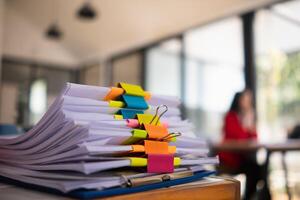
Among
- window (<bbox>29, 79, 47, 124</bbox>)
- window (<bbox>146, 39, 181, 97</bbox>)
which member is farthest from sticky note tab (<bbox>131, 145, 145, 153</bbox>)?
window (<bbox>29, 79, 47, 124</bbox>)

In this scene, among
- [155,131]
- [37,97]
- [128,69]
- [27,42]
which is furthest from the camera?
[37,97]

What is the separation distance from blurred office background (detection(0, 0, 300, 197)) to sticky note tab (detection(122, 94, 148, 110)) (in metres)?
2.21

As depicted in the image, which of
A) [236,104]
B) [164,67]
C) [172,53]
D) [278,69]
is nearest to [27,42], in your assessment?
[164,67]

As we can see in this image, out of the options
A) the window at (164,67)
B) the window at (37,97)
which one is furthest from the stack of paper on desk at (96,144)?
the window at (37,97)

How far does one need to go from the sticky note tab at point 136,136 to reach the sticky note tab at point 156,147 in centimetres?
1

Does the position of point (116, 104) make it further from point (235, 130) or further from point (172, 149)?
point (235, 130)

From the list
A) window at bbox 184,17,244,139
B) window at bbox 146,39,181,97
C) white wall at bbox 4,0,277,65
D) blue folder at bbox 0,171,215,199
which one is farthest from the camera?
window at bbox 146,39,181,97

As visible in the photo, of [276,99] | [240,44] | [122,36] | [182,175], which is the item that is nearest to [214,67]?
[240,44]

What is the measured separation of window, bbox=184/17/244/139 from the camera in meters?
4.90

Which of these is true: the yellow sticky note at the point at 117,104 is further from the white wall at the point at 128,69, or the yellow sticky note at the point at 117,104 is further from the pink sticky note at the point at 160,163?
the white wall at the point at 128,69

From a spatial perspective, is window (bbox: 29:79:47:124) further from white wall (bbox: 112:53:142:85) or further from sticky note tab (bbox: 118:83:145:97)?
sticky note tab (bbox: 118:83:145:97)

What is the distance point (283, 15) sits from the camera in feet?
14.1

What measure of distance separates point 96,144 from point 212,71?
5.01m

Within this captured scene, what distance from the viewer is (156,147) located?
531mm
